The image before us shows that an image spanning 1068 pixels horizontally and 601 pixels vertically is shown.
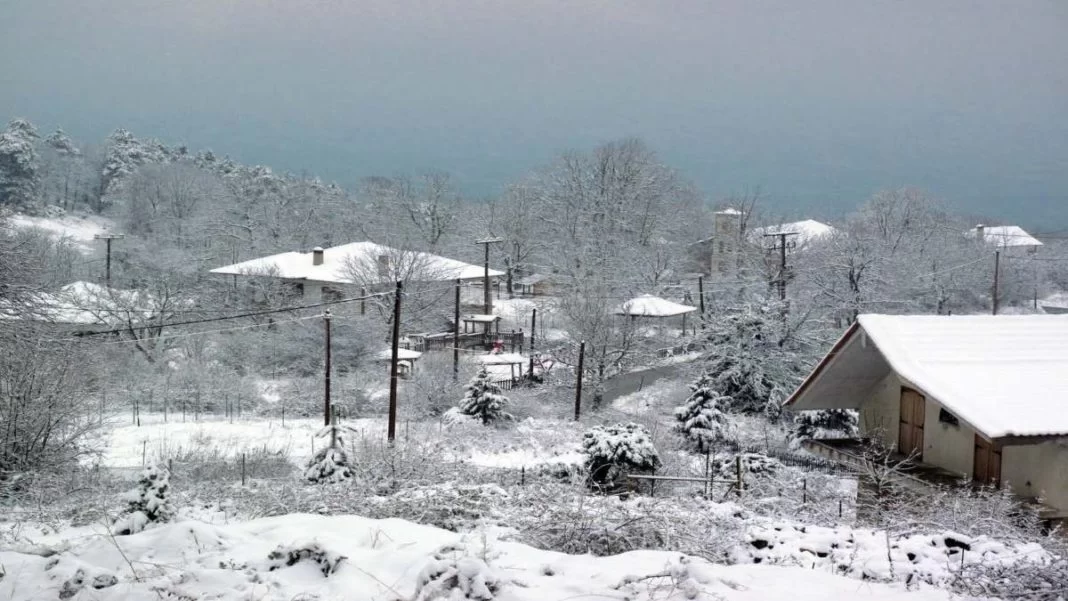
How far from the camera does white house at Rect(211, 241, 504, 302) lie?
→ 42.9 metres

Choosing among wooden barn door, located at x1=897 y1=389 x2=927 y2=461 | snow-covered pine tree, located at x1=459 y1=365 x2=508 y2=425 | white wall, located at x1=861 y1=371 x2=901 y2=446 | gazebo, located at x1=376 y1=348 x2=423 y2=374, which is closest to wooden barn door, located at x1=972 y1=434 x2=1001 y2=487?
wooden barn door, located at x1=897 y1=389 x2=927 y2=461

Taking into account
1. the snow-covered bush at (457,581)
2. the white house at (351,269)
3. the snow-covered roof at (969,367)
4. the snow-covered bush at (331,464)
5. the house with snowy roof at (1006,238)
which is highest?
the house with snowy roof at (1006,238)

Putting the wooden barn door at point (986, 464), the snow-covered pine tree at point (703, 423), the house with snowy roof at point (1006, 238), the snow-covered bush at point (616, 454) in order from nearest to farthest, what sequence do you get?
the wooden barn door at point (986, 464) < the snow-covered bush at point (616, 454) < the snow-covered pine tree at point (703, 423) < the house with snowy roof at point (1006, 238)

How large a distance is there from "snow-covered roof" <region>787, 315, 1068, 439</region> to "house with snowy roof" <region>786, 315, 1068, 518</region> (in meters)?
0.02

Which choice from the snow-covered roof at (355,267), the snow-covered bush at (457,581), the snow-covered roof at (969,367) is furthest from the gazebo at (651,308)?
Answer: the snow-covered bush at (457,581)

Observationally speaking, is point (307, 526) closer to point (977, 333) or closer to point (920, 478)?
point (920, 478)

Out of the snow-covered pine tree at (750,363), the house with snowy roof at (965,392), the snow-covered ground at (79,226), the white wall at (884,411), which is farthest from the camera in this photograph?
the snow-covered ground at (79,226)

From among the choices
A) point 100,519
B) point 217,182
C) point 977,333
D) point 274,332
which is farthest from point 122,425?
point 217,182

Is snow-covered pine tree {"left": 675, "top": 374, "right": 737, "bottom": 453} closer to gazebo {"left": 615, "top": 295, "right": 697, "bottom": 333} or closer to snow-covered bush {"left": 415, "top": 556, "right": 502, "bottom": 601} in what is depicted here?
gazebo {"left": 615, "top": 295, "right": 697, "bottom": 333}

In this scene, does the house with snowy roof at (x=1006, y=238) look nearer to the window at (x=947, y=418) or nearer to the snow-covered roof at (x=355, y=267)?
the snow-covered roof at (x=355, y=267)

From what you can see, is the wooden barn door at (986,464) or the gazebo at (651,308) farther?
the gazebo at (651,308)

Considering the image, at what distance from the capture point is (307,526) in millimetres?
6246

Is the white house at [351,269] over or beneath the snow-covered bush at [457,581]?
over

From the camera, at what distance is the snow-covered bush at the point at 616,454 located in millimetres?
14492
